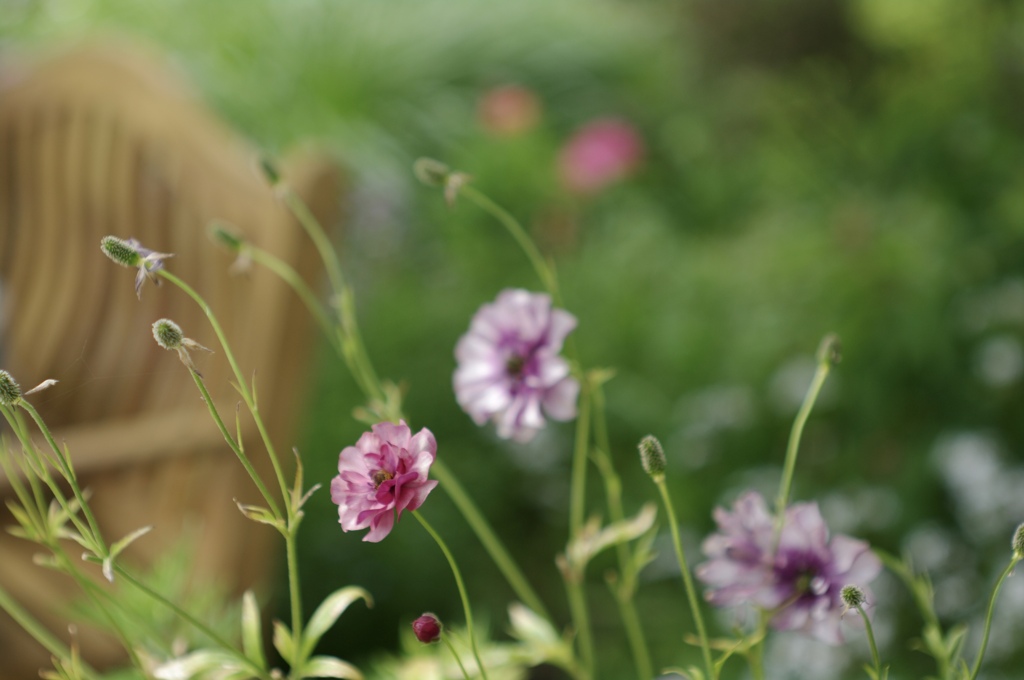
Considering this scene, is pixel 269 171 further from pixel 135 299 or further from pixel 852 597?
pixel 135 299

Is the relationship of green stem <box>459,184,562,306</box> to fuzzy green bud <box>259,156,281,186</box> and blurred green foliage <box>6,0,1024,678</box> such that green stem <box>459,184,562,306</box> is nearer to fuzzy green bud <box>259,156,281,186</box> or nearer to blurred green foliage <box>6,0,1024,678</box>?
fuzzy green bud <box>259,156,281,186</box>

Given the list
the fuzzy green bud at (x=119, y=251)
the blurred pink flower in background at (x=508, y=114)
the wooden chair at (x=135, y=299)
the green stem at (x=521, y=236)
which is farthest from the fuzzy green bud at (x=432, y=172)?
the blurred pink flower in background at (x=508, y=114)

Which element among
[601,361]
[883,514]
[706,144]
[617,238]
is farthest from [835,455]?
[706,144]

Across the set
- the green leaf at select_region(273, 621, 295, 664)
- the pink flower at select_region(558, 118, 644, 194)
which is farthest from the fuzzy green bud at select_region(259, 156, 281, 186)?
the pink flower at select_region(558, 118, 644, 194)

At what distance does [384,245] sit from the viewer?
1951mm

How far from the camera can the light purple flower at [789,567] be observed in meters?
0.30

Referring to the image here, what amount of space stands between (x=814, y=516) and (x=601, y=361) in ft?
3.54

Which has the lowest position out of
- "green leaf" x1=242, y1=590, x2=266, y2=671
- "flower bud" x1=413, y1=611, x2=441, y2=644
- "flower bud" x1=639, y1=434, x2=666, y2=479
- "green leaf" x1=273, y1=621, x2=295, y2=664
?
"green leaf" x1=273, y1=621, x2=295, y2=664

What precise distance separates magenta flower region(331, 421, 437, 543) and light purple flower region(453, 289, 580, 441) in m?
0.09

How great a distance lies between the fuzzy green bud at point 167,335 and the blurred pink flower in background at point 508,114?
1.52 meters

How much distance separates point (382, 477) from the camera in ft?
0.84

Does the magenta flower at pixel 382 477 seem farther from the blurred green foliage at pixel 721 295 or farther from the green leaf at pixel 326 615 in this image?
the blurred green foliage at pixel 721 295

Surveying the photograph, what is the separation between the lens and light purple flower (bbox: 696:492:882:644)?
30cm

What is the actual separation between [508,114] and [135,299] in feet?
2.86
